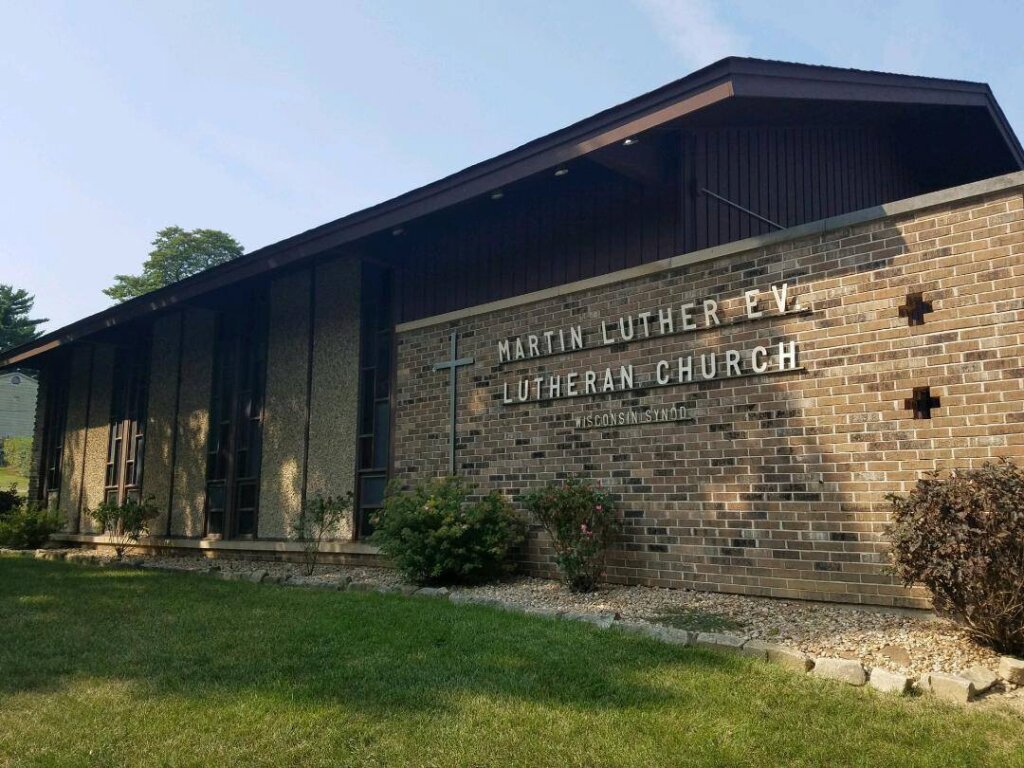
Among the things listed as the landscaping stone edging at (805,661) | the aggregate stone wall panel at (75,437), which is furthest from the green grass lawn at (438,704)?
the aggregate stone wall panel at (75,437)

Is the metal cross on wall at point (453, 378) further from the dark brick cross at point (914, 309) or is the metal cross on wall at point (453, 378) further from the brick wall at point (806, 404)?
the dark brick cross at point (914, 309)

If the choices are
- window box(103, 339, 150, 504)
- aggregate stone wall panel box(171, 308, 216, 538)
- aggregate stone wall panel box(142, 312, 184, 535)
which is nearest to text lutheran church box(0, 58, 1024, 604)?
aggregate stone wall panel box(171, 308, 216, 538)

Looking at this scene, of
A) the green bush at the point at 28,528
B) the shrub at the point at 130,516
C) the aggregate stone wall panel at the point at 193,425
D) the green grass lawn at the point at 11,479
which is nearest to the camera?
the shrub at the point at 130,516

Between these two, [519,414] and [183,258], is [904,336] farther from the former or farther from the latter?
[183,258]

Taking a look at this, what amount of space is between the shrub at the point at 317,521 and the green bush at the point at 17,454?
3335 centimetres

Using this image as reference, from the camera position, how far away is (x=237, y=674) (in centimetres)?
508

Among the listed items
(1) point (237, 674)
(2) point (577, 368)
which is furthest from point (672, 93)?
(1) point (237, 674)

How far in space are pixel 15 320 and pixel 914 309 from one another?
1687 inches

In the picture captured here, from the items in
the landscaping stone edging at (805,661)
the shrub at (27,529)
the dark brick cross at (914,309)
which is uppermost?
the dark brick cross at (914,309)

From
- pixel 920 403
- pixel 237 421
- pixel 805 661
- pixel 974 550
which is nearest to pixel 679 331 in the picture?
pixel 920 403

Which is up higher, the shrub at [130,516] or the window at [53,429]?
the window at [53,429]

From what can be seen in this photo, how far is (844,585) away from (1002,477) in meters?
1.64

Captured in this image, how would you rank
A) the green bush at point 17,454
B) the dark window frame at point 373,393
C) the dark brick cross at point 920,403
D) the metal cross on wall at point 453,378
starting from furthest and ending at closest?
the green bush at point 17,454 → the dark window frame at point 373,393 → the metal cross on wall at point 453,378 → the dark brick cross at point 920,403

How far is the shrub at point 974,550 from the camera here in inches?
188
